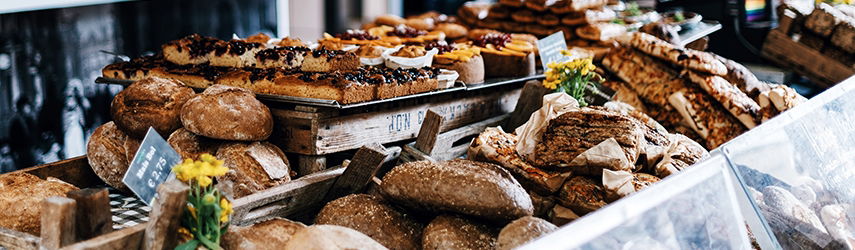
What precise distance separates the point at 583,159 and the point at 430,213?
1.98 feet

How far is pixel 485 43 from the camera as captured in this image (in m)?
4.32

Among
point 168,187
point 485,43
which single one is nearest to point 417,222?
point 168,187

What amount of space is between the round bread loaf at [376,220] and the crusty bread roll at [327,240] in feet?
1.07

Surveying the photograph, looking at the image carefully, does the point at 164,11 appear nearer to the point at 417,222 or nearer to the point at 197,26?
the point at 197,26

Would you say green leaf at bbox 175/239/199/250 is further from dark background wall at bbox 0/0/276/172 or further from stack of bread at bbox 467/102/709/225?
dark background wall at bbox 0/0/276/172

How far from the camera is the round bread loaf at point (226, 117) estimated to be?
2658mm

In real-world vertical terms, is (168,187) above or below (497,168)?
above

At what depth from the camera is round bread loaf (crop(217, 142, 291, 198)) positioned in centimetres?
256

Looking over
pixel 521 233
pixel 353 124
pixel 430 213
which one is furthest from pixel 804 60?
pixel 521 233

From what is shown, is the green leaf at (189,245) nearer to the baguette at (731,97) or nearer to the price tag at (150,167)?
the price tag at (150,167)

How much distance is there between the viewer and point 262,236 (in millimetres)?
1825

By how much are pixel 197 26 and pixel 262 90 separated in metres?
3.67

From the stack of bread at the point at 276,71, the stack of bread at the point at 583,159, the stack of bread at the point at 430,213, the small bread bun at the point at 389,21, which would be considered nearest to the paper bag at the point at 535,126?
the stack of bread at the point at 583,159

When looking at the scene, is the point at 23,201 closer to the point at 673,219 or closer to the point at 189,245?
the point at 189,245
